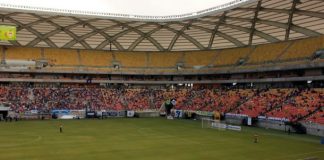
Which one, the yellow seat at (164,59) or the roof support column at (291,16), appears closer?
the roof support column at (291,16)

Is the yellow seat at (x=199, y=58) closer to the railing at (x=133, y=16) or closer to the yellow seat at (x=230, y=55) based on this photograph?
the yellow seat at (x=230, y=55)

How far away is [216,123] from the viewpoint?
55656 mm

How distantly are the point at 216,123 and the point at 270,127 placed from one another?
27.9ft

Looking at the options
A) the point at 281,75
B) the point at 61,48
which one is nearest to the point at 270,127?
the point at 281,75

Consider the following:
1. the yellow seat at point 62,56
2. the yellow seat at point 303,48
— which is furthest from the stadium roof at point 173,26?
the yellow seat at point 62,56

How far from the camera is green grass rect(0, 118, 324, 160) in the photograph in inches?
1238

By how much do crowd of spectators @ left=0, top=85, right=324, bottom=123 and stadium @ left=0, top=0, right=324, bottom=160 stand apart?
0.84 feet

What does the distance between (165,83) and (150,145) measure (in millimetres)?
50966

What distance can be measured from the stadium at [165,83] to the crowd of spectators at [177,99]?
0.84 feet

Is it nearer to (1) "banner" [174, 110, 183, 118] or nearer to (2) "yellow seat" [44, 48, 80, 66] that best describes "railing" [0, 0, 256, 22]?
(1) "banner" [174, 110, 183, 118]

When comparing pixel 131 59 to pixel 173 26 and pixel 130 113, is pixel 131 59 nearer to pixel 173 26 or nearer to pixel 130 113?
pixel 130 113

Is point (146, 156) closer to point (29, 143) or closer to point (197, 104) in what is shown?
point (29, 143)

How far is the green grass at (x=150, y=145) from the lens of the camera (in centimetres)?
3144

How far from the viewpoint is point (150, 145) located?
37500 mm
